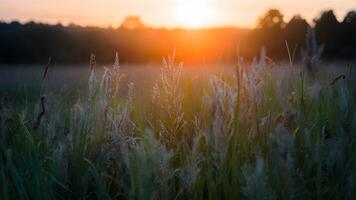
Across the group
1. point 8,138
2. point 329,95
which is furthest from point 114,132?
point 329,95

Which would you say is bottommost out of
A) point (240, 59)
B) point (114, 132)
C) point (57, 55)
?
point (57, 55)

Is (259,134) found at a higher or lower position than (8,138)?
higher

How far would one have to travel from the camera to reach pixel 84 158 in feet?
4.70

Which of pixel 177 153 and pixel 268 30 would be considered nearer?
pixel 177 153

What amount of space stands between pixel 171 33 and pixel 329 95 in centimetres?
2955

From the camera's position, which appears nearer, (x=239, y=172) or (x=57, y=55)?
(x=239, y=172)

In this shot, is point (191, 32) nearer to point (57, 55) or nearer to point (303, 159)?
point (57, 55)

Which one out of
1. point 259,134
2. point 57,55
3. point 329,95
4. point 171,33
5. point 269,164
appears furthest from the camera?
point 171,33

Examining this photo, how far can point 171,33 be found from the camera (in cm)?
3144

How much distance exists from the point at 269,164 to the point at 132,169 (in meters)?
0.44

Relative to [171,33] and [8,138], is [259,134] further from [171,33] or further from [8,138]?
[171,33]

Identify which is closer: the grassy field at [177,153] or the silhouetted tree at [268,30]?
the grassy field at [177,153]

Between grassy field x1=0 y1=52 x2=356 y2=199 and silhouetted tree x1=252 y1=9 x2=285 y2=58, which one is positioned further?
silhouetted tree x1=252 y1=9 x2=285 y2=58

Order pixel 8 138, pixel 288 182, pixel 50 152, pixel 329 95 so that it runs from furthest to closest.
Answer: pixel 329 95 < pixel 8 138 < pixel 50 152 < pixel 288 182
